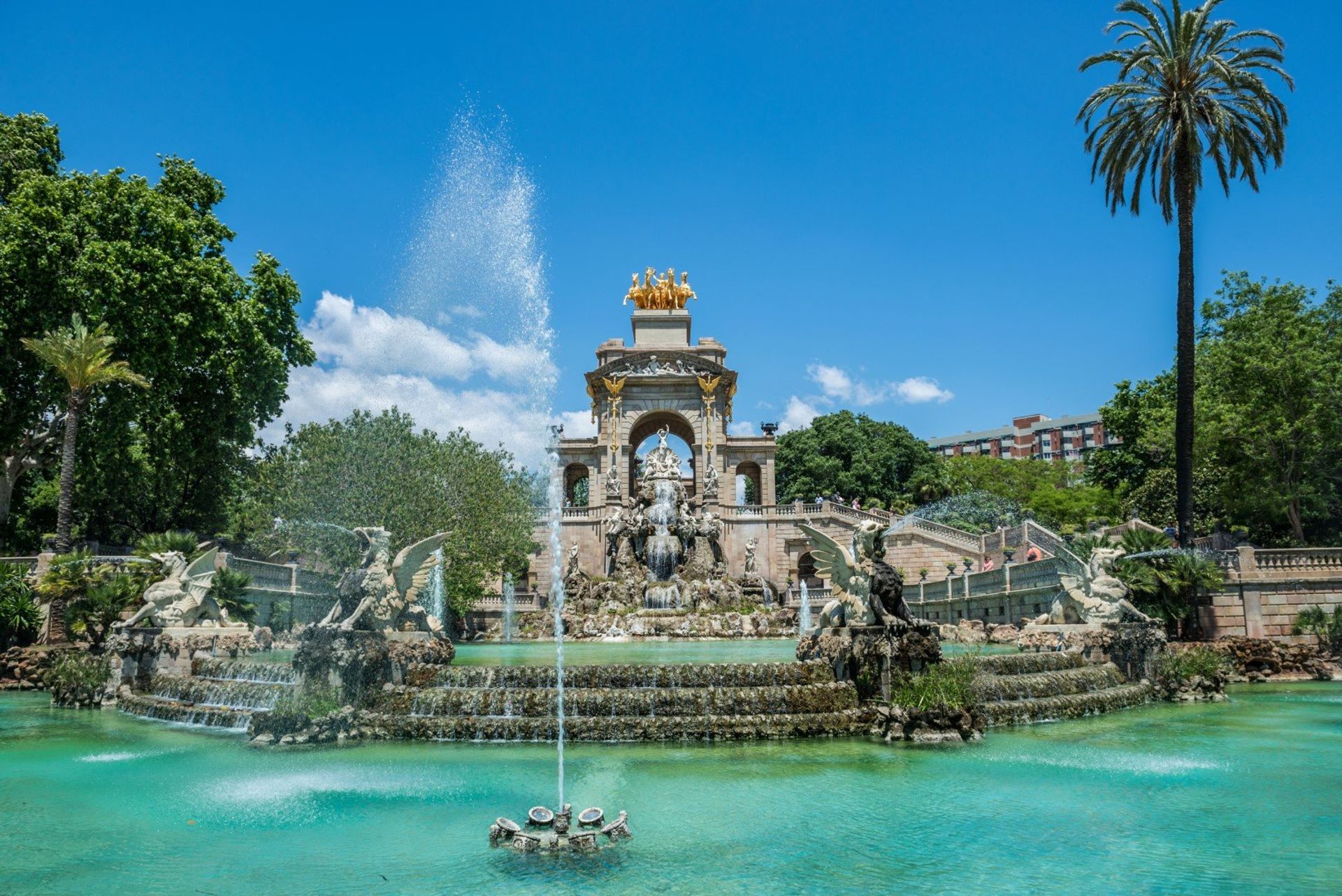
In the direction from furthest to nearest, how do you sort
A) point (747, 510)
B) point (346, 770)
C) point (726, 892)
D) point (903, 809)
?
point (747, 510) < point (346, 770) < point (903, 809) < point (726, 892)

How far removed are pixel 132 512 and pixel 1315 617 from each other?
44557 mm

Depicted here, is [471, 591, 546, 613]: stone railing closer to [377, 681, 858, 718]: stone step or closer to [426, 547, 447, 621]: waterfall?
[426, 547, 447, 621]: waterfall

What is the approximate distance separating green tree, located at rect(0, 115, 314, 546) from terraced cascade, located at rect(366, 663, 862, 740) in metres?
21.8

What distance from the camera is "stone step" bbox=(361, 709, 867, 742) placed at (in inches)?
533

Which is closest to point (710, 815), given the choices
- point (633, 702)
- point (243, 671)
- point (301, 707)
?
point (633, 702)

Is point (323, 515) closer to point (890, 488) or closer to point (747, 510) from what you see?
point (747, 510)

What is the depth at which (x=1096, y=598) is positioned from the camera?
19609 millimetres

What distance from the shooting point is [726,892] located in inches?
271

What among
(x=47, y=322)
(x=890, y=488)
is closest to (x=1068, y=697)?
(x=47, y=322)

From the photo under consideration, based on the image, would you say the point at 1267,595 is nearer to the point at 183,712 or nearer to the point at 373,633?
the point at 373,633

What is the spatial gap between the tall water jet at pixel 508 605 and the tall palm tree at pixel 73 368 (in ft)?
54.0

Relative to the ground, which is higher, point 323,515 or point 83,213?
point 83,213

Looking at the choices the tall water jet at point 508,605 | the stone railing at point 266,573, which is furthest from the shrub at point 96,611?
the tall water jet at point 508,605

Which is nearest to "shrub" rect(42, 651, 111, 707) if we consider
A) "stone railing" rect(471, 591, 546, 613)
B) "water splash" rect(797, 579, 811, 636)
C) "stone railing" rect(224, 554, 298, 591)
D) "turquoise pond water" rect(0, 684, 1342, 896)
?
"turquoise pond water" rect(0, 684, 1342, 896)
